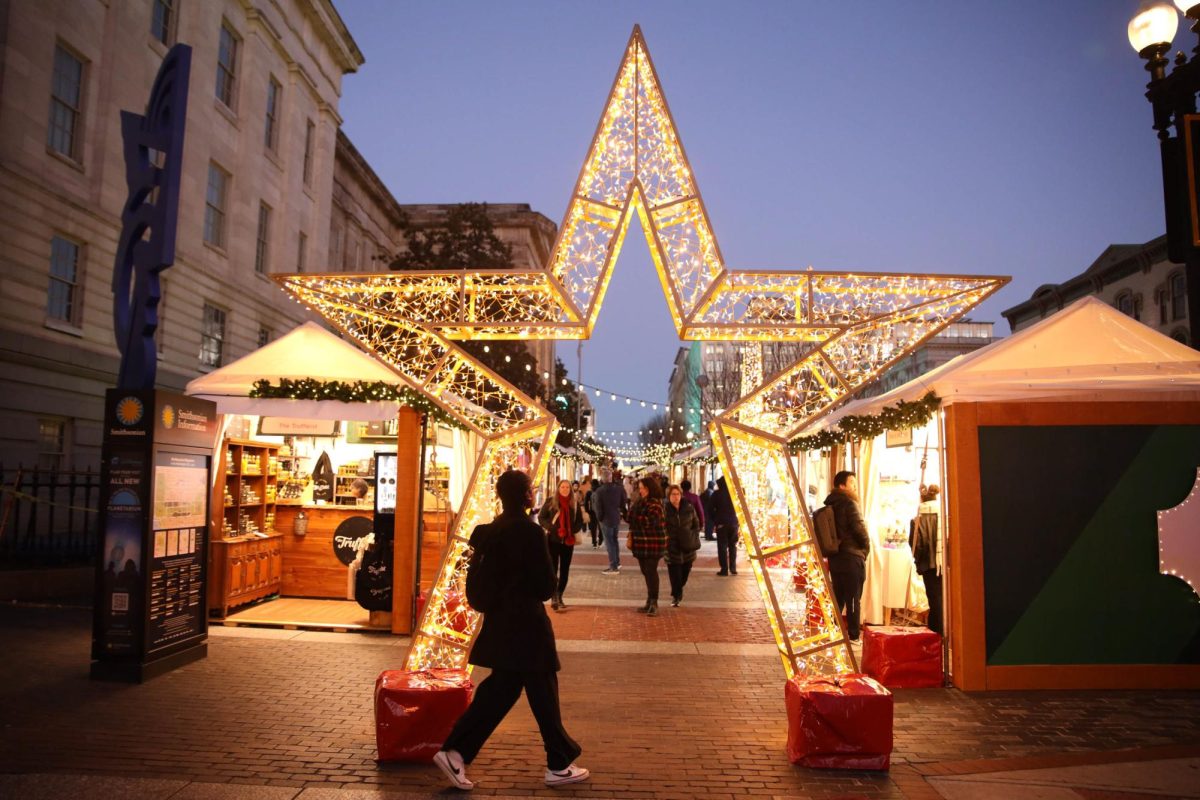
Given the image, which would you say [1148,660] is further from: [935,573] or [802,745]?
[802,745]

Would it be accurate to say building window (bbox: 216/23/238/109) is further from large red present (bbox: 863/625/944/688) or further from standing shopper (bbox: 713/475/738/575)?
large red present (bbox: 863/625/944/688)

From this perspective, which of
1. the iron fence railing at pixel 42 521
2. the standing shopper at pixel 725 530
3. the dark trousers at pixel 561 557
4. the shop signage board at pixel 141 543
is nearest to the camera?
the shop signage board at pixel 141 543

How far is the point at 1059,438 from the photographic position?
297 inches

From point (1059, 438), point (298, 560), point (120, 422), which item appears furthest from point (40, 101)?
point (1059, 438)

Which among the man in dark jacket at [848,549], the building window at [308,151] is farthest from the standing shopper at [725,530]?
the building window at [308,151]

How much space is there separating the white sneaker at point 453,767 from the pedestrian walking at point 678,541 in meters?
7.41

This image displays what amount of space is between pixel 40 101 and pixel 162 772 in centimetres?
1506

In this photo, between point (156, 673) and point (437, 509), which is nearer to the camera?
point (156, 673)

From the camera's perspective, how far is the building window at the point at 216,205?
70.4 ft

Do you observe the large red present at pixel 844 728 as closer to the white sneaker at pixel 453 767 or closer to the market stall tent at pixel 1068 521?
the white sneaker at pixel 453 767

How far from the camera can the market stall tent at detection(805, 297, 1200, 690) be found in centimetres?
729

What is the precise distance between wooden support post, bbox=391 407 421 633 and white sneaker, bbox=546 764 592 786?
4.88 metres

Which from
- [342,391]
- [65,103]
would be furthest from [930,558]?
[65,103]

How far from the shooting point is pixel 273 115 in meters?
25.2
